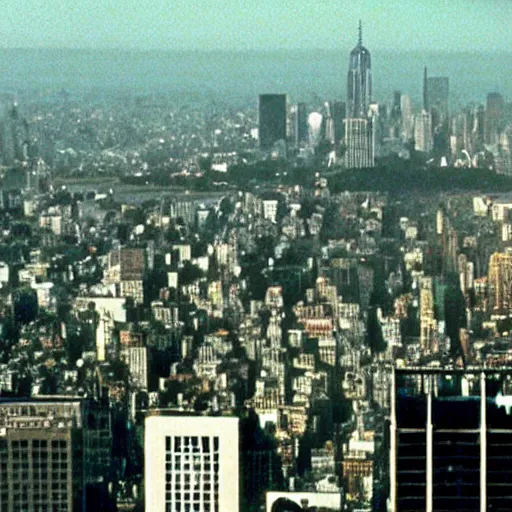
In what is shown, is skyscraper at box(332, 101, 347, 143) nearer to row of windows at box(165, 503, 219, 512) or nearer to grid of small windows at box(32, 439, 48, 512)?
grid of small windows at box(32, 439, 48, 512)

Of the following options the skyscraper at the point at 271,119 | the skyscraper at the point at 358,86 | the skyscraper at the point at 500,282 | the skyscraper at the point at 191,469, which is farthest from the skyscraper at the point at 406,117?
the skyscraper at the point at 191,469

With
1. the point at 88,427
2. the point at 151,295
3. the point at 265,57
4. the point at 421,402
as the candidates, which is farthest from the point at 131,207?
the point at 421,402

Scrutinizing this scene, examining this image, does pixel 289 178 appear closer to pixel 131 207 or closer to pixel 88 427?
pixel 131 207

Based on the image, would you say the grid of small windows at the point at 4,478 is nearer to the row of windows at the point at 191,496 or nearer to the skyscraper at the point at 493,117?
the row of windows at the point at 191,496

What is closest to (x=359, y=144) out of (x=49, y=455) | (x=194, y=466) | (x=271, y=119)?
(x=271, y=119)

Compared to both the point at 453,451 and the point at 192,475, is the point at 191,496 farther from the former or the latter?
the point at 453,451
